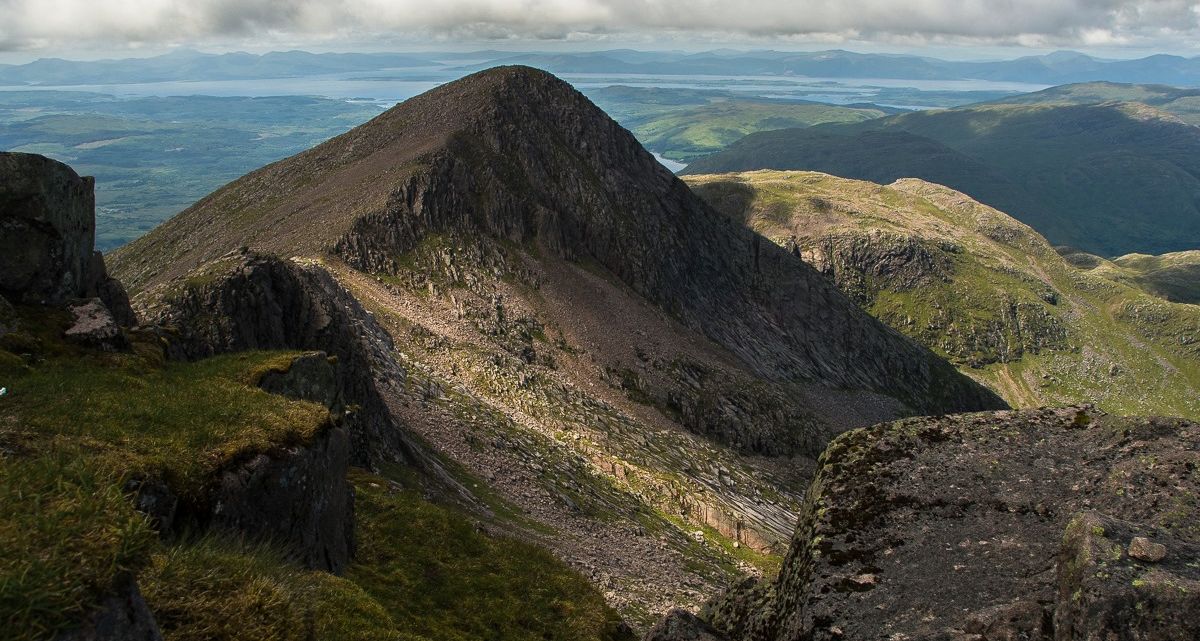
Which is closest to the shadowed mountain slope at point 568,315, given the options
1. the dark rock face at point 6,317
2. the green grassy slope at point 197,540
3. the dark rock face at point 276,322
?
the dark rock face at point 276,322

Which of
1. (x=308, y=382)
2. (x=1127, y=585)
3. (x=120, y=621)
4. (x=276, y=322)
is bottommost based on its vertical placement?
(x=276, y=322)

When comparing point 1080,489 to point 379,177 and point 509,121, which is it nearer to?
point 379,177

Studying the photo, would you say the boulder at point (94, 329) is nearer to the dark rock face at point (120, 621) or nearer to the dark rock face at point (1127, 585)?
the dark rock face at point (120, 621)

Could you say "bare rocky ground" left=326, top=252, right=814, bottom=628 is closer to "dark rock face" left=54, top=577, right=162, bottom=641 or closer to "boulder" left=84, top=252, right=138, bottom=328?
"boulder" left=84, top=252, right=138, bottom=328

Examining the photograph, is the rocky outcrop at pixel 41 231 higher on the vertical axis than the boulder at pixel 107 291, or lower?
higher

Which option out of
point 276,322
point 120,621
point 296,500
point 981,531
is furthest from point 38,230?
point 981,531

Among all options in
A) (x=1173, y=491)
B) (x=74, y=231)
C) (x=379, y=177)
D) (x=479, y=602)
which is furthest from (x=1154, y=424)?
(x=379, y=177)

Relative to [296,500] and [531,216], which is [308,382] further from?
[531,216]
